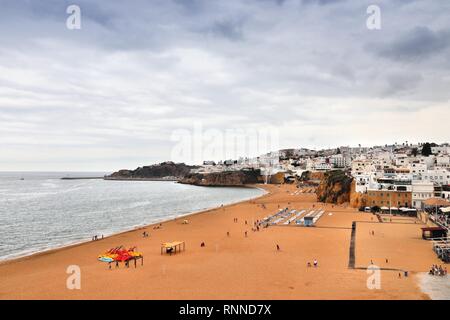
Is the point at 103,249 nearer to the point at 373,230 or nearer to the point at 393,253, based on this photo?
the point at 393,253

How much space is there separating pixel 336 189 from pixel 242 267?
44821mm

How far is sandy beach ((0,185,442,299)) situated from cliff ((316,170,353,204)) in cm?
2320

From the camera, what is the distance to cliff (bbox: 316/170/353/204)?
202 ft

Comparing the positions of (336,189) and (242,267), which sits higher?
(336,189)

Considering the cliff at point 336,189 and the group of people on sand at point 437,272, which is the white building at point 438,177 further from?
the group of people on sand at point 437,272

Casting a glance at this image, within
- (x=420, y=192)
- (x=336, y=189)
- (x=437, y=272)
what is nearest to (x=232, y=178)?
(x=336, y=189)

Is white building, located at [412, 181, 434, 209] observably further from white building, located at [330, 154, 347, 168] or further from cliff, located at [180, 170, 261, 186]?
cliff, located at [180, 170, 261, 186]

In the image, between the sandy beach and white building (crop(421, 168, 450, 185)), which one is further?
white building (crop(421, 168, 450, 185))

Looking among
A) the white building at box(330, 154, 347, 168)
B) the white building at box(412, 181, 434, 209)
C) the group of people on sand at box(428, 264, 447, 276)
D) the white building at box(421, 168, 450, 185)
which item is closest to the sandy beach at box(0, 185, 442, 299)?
the group of people on sand at box(428, 264, 447, 276)

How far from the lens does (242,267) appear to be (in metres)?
22.9

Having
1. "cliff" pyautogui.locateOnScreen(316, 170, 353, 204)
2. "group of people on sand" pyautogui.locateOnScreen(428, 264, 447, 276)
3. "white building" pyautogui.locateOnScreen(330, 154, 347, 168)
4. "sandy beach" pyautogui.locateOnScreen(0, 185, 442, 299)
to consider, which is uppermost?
"white building" pyautogui.locateOnScreen(330, 154, 347, 168)

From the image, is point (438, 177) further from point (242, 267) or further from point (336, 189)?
point (242, 267)

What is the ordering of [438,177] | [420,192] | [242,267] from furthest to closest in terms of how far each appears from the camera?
[438,177] → [420,192] → [242,267]

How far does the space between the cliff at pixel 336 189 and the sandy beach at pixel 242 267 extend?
913 inches
